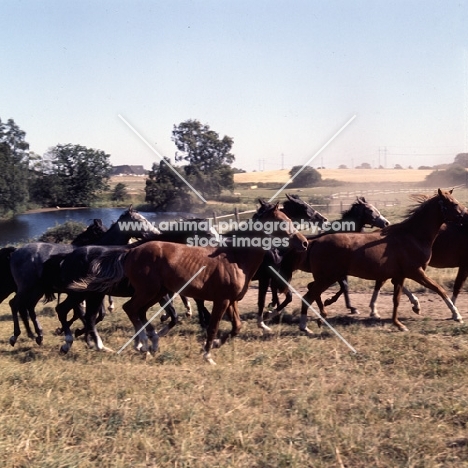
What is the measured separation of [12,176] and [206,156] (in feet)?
37.6

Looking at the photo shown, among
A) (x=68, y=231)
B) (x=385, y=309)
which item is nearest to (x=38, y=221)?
(x=68, y=231)

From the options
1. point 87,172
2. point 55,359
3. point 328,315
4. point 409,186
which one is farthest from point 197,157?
point 55,359

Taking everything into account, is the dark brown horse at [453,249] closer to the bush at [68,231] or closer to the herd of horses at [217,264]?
the herd of horses at [217,264]

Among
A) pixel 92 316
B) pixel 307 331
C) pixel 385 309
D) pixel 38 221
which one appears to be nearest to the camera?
pixel 92 316

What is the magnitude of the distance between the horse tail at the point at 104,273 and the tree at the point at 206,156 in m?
25.0

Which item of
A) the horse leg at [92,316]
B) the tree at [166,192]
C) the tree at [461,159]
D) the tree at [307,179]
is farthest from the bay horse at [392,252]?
the tree at [461,159]

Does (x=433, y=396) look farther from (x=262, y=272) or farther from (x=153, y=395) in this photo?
(x=262, y=272)

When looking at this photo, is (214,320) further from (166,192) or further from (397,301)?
(166,192)

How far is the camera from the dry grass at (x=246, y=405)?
402cm

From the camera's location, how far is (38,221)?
2841 cm

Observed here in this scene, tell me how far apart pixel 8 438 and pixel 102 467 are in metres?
0.82

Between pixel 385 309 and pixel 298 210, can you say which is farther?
pixel 385 309

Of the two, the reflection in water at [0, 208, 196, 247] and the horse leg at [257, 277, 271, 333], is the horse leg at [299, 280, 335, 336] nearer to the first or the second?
the horse leg at [257, 277, 271, 333]

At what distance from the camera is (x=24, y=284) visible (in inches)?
335
